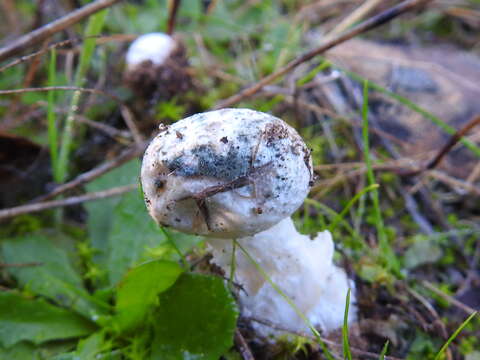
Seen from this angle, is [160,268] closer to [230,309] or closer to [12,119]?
[230,309]

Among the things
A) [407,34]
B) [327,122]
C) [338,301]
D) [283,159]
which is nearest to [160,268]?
[283,159]

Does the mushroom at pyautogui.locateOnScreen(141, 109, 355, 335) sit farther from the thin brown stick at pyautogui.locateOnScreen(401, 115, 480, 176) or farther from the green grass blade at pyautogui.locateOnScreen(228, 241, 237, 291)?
the thin brown stick at pyautogui.locateOnScreen(401, 115, 480, 176)

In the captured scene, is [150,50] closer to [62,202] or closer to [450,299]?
[62,202]

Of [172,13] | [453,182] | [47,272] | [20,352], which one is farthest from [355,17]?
[20,352]

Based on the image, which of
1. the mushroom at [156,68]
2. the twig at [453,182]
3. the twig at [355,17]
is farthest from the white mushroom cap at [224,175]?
the twig at [355,17]

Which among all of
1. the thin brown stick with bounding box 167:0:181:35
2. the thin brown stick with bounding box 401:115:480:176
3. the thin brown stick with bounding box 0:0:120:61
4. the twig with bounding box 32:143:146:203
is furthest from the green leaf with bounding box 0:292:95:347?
the thin brown stick with bounding box 167:0:181:35

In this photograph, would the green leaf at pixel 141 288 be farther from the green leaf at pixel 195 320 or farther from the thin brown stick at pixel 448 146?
the thin brown stick at pixel 448 146
